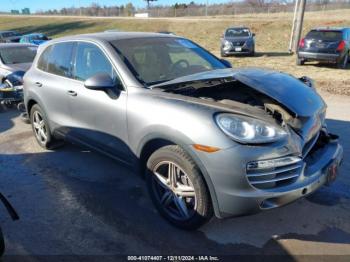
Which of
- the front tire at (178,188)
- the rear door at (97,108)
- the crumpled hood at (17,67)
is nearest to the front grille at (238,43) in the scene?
the crumpled hood at (17,67)

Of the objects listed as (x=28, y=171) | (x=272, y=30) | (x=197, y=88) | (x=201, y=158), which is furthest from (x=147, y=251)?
(x=272, y=30)

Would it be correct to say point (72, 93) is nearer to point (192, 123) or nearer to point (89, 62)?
point (89, 62)

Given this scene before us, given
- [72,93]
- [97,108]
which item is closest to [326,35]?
[72,93]

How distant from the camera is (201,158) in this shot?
2996 millimetres

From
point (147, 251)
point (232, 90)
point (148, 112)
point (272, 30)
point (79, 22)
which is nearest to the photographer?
point (147, 251)

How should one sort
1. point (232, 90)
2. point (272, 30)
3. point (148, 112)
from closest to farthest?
point (148, 112), point (232, 90), point (272, 30)

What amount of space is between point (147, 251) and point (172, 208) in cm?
53

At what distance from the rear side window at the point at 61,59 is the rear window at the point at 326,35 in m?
12.3

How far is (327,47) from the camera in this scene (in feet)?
46.5

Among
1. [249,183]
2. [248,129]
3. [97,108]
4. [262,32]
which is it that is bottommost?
[262,32]

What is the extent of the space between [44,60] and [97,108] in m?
1.83

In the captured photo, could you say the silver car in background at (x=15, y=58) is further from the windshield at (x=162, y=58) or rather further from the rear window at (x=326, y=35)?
the rear window at (x=326, y=35)

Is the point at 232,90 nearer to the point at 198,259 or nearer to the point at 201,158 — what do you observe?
the point at 201,158

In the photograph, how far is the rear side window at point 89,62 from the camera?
404 cm
